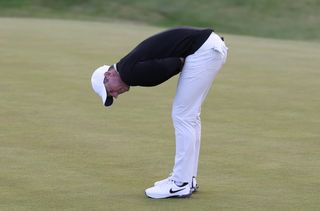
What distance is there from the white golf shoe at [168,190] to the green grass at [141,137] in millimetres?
64

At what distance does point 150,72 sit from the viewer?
6074 mm

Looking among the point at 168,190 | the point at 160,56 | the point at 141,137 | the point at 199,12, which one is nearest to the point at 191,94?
the point at 160,56

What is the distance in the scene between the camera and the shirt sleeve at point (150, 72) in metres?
6.07

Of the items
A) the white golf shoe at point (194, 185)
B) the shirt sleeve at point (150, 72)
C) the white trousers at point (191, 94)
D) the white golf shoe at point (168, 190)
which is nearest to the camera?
the shirt sleeve at point (150, 72)

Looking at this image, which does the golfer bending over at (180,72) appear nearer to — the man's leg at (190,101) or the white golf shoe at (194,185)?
the man's leg at (190,101)

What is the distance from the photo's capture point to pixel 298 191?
22.8 feet

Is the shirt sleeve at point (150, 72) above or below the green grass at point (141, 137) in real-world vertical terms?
above

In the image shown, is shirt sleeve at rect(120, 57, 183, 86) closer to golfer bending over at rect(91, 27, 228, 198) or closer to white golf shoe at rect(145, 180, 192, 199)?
golfer bending over at rect(91, 27, 228, 198)

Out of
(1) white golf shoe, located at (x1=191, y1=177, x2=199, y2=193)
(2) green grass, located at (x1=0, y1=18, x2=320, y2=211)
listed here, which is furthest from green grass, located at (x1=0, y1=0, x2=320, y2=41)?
(1) white golf shoe, located at (x1=191, y1=177, x2=199, y2=193)

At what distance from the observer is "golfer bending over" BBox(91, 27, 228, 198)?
6121 mm

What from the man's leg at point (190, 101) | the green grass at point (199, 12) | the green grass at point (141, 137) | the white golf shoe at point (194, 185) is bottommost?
the green grass at point (199, 12)

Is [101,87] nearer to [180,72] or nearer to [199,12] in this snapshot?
[180,72]

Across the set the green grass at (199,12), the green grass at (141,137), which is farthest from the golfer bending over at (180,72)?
the green grass at (199,12)

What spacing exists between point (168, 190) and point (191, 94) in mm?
831
